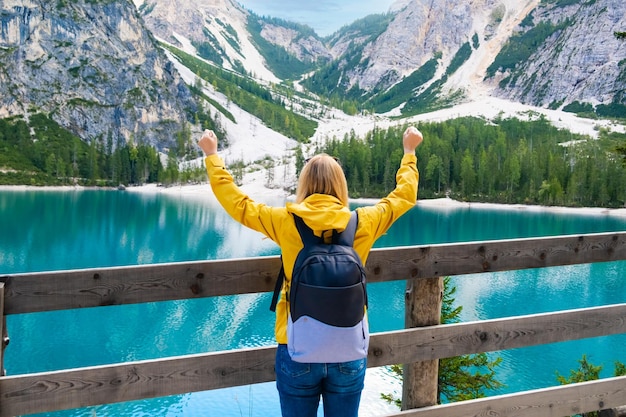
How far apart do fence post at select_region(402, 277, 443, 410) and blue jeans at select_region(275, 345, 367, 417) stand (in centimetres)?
81

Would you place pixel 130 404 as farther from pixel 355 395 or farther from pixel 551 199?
pixel 551 199

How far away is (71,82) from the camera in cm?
15800

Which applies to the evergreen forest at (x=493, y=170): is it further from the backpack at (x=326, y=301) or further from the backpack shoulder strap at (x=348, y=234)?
the backpack at (x=326, y=301)

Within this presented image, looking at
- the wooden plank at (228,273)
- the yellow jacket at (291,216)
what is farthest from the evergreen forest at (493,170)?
the yellow jacket at (291,216)

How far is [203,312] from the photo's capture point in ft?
95.5

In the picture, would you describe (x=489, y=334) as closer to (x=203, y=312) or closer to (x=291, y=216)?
(x=291, y=216)

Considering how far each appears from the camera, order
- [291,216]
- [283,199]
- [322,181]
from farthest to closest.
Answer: [283,199]
[322,181]
[291,216]

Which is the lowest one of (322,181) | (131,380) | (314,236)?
(131,380)

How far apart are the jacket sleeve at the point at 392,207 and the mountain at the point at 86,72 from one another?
534 feet

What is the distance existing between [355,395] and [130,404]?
55.1ft

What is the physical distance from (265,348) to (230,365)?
0.23 metres

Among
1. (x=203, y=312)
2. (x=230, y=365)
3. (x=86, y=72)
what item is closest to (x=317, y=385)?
(x=230, y=365)

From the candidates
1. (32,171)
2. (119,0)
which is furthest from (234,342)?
(119,0)

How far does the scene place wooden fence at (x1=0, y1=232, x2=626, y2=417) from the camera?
290 cm
